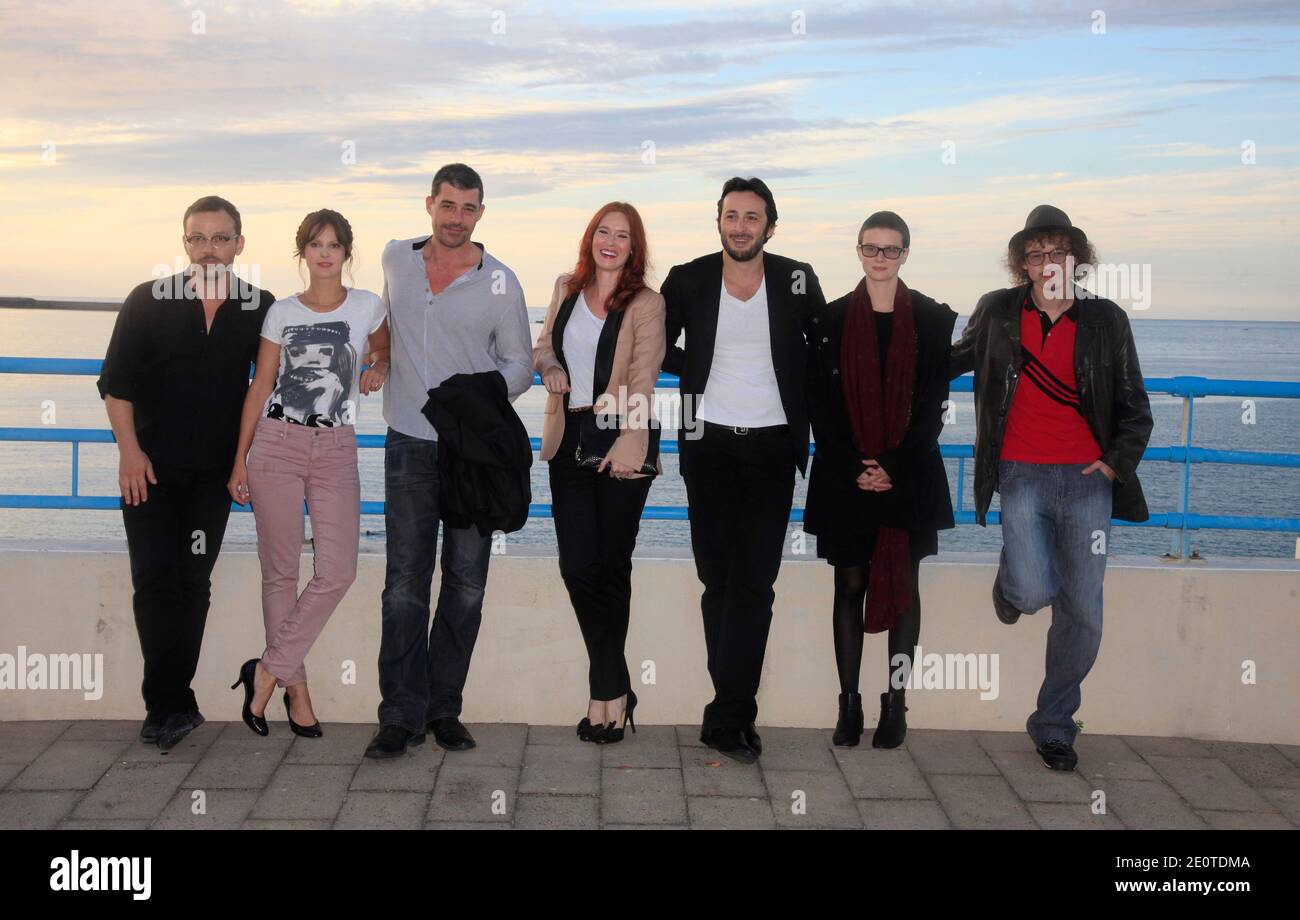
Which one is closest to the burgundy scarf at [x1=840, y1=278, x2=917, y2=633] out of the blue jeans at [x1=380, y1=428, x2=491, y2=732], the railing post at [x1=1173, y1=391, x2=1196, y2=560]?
the railing post at [x1=1173, y1=391, x2=1196, y2=560]

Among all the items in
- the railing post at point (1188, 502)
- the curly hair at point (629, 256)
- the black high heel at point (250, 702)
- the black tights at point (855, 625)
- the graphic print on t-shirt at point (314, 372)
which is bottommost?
the black high heel at point (250, 702)

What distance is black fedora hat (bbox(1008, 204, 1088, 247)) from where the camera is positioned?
13.5 feet

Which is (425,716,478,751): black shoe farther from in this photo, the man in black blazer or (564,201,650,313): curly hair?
(564,201,650,313): curly hair

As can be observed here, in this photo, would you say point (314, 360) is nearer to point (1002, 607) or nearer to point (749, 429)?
point (749, 429)

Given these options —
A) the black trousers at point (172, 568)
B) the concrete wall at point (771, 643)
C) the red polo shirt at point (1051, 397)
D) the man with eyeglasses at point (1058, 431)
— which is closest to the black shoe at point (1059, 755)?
the man with eyeglasses at point (1058, 431)

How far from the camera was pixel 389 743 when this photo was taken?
4137 mm

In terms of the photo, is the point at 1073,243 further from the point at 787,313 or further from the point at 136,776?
the point at 136,776

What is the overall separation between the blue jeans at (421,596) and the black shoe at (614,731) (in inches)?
20.3

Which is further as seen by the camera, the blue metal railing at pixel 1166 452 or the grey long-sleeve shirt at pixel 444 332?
the blue metal railing at pixel 1166 452

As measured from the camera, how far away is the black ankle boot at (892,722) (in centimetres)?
437

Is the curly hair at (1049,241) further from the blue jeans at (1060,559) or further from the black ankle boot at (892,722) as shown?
the black ankle boot at (892,722)

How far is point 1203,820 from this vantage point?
380 centimetres

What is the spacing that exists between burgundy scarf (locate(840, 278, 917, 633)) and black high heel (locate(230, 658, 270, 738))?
7.22ft

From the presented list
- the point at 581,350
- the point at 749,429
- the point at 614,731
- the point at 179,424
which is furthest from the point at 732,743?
the point at 179,424
